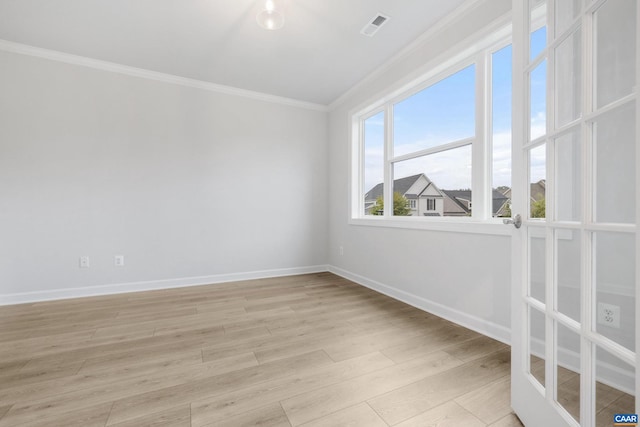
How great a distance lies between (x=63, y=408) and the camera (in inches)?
51.0

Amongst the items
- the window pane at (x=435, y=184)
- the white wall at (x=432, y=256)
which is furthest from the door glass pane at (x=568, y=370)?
the window pane at (x=435, y=184)

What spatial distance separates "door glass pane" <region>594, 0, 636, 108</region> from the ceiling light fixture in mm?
1939

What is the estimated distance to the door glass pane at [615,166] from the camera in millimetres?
698

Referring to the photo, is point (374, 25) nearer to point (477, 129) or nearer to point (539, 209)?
point (477, 129)

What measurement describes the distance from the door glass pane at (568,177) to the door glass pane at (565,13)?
0.38 m

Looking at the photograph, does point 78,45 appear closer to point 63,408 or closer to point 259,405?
point 63,408

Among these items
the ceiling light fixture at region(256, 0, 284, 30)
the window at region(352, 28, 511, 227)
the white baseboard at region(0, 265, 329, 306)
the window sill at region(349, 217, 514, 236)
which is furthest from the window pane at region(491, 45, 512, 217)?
the white baseboard at region(0, 265, 329, 306)

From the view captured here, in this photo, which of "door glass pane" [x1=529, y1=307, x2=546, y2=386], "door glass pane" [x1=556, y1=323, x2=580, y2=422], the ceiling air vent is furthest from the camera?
the ceiling air vent

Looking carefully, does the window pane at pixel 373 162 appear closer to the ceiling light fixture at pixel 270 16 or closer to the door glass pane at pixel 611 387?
the ceiling light fixture at pixel 270 16

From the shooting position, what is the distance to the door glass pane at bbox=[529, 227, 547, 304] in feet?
3.54

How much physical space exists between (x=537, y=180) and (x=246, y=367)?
180 cm

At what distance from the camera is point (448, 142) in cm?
252

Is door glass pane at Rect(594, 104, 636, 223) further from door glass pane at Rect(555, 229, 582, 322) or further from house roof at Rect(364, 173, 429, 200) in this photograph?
house roof at Rect(364, 173, 429, 200)

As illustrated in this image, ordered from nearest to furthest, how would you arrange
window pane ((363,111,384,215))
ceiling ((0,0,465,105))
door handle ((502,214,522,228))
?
door handle ((502,214,522,228)) < ceiling ((0,0,465,105)) < window pane ((363,111,384,215))
